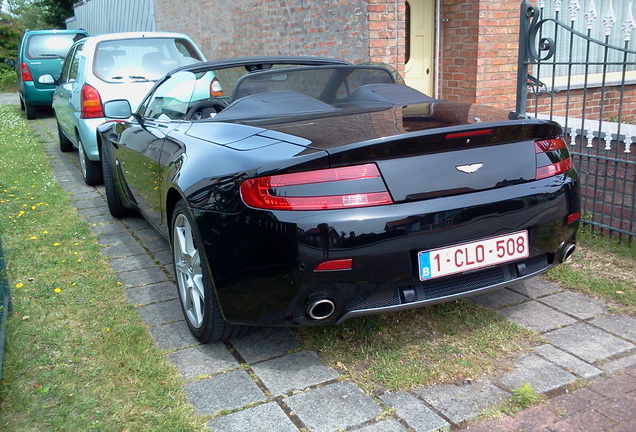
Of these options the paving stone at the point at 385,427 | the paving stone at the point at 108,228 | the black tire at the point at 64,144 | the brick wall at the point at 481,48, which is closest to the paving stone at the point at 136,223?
the paving stone at the point at 108,228

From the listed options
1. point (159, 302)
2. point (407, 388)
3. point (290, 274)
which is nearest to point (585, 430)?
point (407, 388)

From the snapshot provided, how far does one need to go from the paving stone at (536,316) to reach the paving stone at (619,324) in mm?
144

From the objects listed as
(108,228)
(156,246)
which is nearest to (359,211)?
(156,246)

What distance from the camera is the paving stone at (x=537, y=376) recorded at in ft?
9.08

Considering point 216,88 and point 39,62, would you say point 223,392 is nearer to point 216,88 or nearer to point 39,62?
point 216,88

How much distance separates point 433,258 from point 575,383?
823mm

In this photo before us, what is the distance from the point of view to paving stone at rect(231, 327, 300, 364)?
3158 millimetres

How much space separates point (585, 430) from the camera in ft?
8.06

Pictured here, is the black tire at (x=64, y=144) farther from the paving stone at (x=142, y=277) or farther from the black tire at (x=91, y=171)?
the paving stone at (x=142, y=277)

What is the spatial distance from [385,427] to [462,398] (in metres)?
0.39

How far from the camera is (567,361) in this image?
2963mm

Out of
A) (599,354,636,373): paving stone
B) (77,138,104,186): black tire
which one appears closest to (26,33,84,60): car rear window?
(77,138,104,186): black tire

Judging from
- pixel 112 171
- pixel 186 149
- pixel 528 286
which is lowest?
pixel 528 286

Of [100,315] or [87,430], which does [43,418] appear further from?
[100,315]
